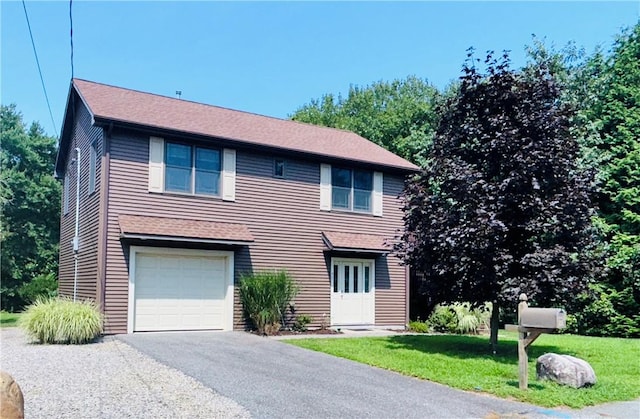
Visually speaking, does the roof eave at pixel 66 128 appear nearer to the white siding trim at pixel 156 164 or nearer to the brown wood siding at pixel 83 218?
the brown wood siding at pixel 83 218

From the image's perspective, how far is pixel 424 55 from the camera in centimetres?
1499

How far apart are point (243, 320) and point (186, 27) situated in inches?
298

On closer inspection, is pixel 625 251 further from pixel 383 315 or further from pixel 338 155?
pixel 338 155

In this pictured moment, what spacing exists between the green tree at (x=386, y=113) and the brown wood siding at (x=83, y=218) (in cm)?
1496

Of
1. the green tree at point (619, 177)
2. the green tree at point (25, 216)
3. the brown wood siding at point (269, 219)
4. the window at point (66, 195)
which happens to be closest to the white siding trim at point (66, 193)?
the window at point (66, 195)

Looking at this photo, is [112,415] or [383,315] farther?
[383,315]

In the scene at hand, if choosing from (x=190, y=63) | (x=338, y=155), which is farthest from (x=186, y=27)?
(x=338, y=155)

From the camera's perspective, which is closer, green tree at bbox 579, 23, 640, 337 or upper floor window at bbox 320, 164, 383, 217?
upper floor window at bbox 320, 164, 383, 217

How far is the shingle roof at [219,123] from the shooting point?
46.0 feet

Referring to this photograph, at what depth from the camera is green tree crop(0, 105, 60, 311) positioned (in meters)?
26.7

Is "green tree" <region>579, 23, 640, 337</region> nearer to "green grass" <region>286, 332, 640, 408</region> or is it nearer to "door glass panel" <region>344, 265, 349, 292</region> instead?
"green grass" <region>286, 332, 640, 408</region>

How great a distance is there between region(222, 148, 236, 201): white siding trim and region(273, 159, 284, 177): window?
1.28 meters

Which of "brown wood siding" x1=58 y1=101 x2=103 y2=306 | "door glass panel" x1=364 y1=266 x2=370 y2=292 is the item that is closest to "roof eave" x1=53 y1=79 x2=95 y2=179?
"brown wood siding" x1=58 y1=101 x2=103 y2=306

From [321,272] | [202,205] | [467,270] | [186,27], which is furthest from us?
[321,272]
